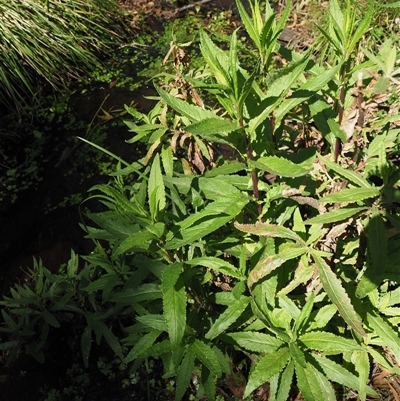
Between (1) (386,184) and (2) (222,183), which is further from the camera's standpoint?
(2) (222,183)

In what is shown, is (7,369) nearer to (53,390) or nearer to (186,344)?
(53,390)

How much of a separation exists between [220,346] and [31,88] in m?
3.22

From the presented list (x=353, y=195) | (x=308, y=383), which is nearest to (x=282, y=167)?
(x=353, y=195)

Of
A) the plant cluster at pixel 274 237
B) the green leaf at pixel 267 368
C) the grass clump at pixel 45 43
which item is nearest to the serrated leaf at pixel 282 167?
the plant cluster at pixel 274 237

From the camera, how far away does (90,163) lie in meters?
3.45

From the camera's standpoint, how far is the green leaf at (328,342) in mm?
1476

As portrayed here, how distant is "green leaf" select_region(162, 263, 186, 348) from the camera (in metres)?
1.40

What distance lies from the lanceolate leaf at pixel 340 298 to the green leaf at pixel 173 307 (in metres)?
0.44

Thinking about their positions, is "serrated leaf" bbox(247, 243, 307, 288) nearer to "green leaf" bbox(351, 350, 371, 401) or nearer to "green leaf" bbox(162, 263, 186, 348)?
"green leaf" bbox(162, 263, 186, 348)

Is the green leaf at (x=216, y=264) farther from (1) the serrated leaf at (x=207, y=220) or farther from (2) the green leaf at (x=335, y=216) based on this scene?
(2) the green leaf at (x=335, y=216)

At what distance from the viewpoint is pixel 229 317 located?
157 cm

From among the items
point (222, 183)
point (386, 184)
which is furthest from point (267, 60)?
point (386, 184)

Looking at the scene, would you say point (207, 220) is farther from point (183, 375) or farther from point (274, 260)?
point (183, 375)

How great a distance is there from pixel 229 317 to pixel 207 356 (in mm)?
162
